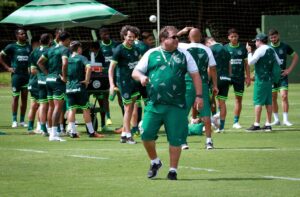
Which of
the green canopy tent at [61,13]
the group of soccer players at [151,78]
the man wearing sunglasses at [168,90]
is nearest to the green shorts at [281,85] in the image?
the group of soccer players at [151,78]

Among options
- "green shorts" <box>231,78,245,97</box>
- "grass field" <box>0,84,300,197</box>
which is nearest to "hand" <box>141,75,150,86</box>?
"grass field" <box>0,84,300,197</box>

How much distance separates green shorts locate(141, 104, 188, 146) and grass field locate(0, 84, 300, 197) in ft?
1.89

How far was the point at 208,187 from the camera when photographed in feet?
41.3

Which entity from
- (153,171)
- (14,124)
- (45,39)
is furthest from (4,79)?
(153,171)

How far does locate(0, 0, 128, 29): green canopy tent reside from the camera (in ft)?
79.1

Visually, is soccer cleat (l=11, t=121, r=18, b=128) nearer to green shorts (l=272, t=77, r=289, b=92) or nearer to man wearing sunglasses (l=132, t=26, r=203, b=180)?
green shorts (l=272, t=77, r=289, b=92)

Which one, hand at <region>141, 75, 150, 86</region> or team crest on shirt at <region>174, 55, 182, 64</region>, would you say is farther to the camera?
team crest on shirt at <region>174, 55, 182, 64</region>

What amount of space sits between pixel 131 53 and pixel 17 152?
323cm

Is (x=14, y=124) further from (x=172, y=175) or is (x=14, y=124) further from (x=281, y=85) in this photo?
(x=172, y=175)

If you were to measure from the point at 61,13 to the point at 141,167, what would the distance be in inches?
393

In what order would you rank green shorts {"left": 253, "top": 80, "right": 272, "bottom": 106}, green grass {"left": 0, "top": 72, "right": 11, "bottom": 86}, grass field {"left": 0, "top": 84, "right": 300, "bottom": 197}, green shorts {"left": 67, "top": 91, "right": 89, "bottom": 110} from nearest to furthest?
grass field {"left": 0, "top": 84, "right": 300, "bottom": 197} → green shorts {"left": 67, "top": 91, "right": 89, "bottom": 110} → green shorts {"left": 253, "top": 80, "right": 272, "bottom": 106} → green grass {"left": 0, "top": 72, "right": 11, "bottom": 86}

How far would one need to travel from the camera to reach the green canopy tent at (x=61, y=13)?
949 inches

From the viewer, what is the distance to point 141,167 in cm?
1488

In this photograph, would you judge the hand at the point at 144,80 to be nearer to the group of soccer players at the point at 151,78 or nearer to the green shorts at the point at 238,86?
the group of soccer players at the point at 151,78
